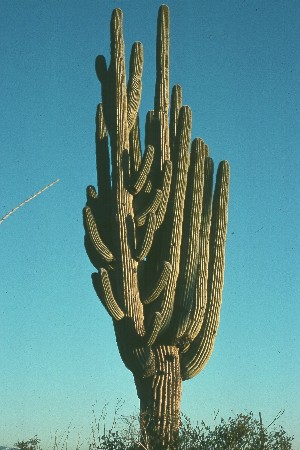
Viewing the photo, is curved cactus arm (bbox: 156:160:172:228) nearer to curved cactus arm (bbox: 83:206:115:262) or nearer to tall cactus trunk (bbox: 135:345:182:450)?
curved cactus arm (bbox: 83:206:115:262)

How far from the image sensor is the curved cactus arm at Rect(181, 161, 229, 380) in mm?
11250

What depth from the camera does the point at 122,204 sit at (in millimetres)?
11070

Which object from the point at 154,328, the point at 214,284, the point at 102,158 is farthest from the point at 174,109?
the point at 154,328

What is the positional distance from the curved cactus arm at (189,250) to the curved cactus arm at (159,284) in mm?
416

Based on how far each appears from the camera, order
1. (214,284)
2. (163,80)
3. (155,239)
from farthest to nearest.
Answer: (163,80)
(155,239)
(214,284)

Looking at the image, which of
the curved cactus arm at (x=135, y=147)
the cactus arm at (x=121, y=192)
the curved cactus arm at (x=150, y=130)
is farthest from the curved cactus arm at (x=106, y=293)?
the curved cactus arm at (x=150, y=130)

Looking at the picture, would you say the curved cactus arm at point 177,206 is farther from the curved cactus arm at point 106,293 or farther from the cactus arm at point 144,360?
the curved cactus arm at point 106,293

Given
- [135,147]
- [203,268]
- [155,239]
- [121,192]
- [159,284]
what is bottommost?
[159,284]

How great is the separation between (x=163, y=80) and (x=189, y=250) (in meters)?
3.01

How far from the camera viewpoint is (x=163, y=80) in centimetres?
1222

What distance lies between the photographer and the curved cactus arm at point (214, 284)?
36.9ft

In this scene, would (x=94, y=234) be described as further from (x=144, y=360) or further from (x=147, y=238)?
(x=144, y=360)

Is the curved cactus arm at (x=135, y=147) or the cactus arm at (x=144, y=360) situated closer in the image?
the cactus arm at (x=144, y=360)

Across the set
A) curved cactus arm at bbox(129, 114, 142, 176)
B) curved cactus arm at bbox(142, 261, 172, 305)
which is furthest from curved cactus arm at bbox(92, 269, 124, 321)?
curved cactus arm at bbox(129, 114, 142, 176)
